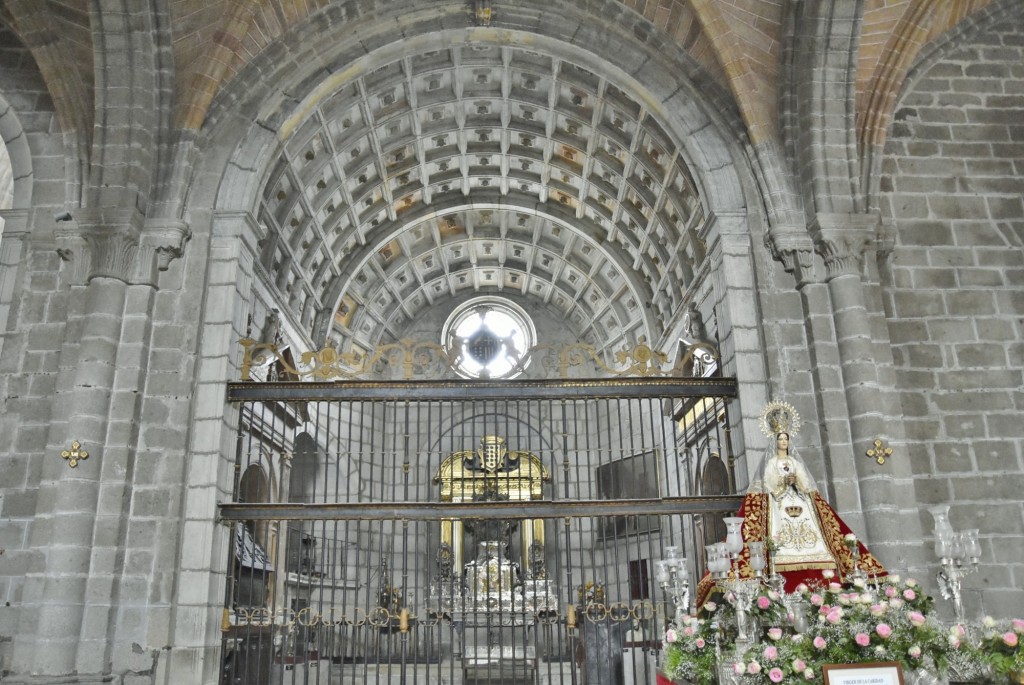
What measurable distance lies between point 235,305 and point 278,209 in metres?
3.31

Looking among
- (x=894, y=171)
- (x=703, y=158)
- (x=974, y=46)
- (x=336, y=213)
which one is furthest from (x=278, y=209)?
(x=974, y=46)

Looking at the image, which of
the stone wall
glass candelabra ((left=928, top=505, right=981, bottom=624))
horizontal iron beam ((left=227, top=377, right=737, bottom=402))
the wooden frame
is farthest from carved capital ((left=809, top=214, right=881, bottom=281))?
the wooden frame

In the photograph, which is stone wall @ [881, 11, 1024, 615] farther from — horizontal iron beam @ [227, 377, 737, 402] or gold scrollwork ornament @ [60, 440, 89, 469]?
gold scrollwork ornament @ [60, 440, 89, 469]

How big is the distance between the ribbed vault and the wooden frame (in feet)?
25.4

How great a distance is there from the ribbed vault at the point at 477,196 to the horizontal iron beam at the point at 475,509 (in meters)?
4.45

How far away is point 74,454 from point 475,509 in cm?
432

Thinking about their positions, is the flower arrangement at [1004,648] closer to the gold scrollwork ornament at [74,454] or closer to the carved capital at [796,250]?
the carved capital at [796,250]

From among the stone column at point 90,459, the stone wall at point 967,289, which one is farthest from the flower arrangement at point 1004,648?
the stone column at point 90,459

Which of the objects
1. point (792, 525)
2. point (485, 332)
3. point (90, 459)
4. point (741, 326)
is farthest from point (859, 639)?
point (90, 459)

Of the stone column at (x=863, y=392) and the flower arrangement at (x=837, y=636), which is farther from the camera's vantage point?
the stone column at (x=863, y=392)

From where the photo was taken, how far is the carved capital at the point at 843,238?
10359 mm

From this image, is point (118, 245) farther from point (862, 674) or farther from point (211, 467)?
point (862, 674)

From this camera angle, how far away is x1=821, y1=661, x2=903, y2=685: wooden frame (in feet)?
19.0

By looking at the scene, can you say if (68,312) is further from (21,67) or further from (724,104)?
(724,104)
